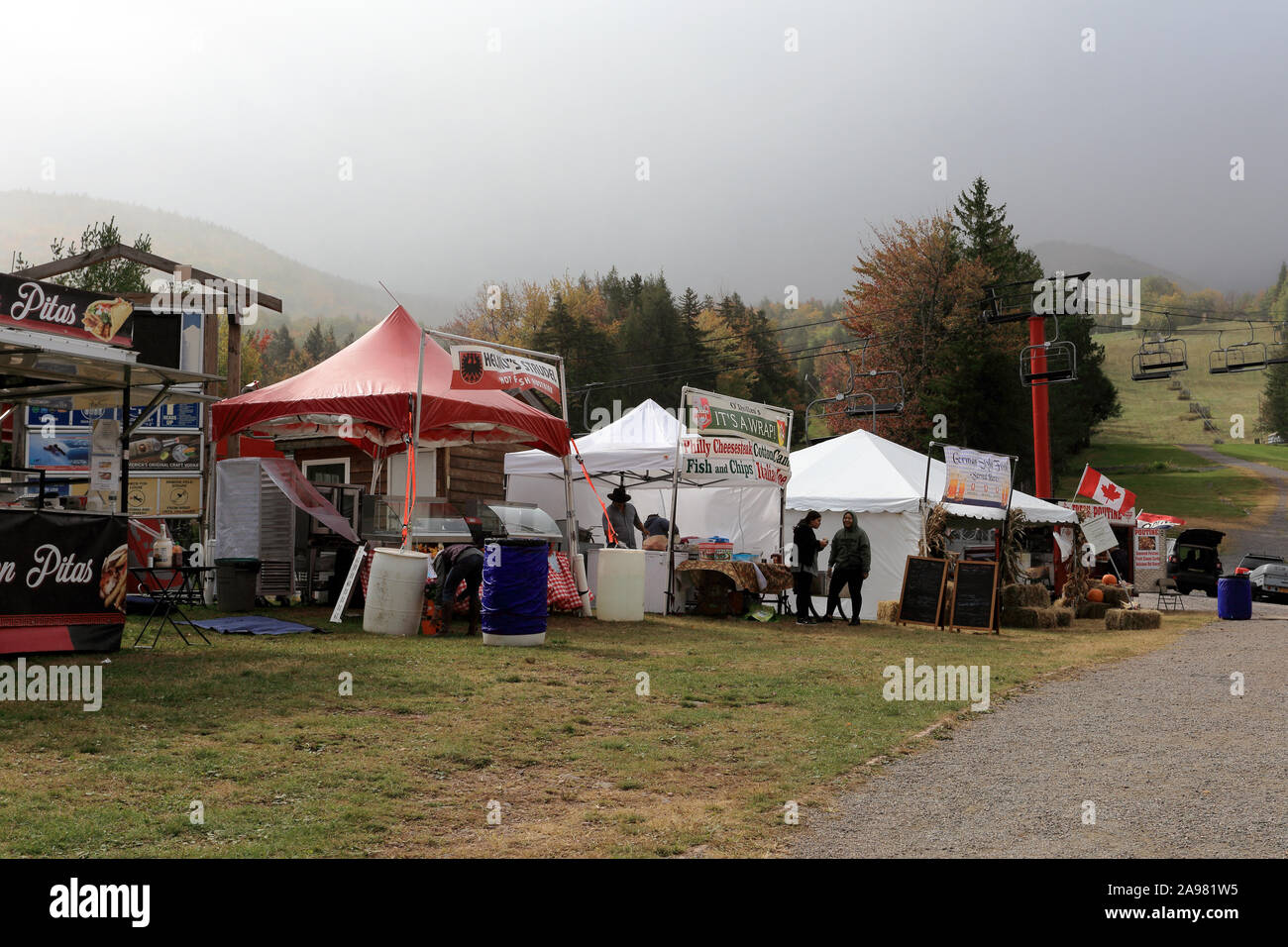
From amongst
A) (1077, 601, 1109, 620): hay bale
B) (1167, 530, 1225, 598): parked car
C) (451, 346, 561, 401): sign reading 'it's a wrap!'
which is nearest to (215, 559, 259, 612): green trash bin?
(451, 346, 561, 401): sign reading 'it's a wrap!'

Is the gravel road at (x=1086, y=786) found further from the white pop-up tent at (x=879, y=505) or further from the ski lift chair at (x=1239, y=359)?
the ski lift chair at (x=1239, y=359)

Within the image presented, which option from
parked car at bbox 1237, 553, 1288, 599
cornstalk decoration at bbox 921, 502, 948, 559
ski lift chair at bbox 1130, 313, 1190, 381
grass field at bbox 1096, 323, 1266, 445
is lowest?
parked car at bbox 1237, 553, 1288, 599

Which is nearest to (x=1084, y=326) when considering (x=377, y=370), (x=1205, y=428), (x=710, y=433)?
(x=1205, y=428)

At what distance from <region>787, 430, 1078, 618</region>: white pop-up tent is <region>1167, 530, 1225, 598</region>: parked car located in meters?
19.3

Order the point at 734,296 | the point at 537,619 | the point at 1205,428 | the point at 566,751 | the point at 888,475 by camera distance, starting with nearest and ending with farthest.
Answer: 1. the point at 566,751
2. the point at 537,619
3. the point at 888,475
4. the point at 734,296
5. the point at 1205,428

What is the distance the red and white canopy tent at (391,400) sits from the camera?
14.2 metres

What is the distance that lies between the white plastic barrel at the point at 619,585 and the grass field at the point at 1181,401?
88.9 m

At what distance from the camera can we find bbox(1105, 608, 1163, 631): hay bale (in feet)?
65.6

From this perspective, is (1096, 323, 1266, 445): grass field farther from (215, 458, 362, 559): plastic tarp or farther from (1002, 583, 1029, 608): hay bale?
(215, 458, 362, 559): plastic tarp

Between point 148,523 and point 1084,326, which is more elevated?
point 1084,326

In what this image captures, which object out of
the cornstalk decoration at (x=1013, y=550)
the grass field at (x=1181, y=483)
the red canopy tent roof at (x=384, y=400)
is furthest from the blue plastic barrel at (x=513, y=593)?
the grass field at (x=1181, y=483)
